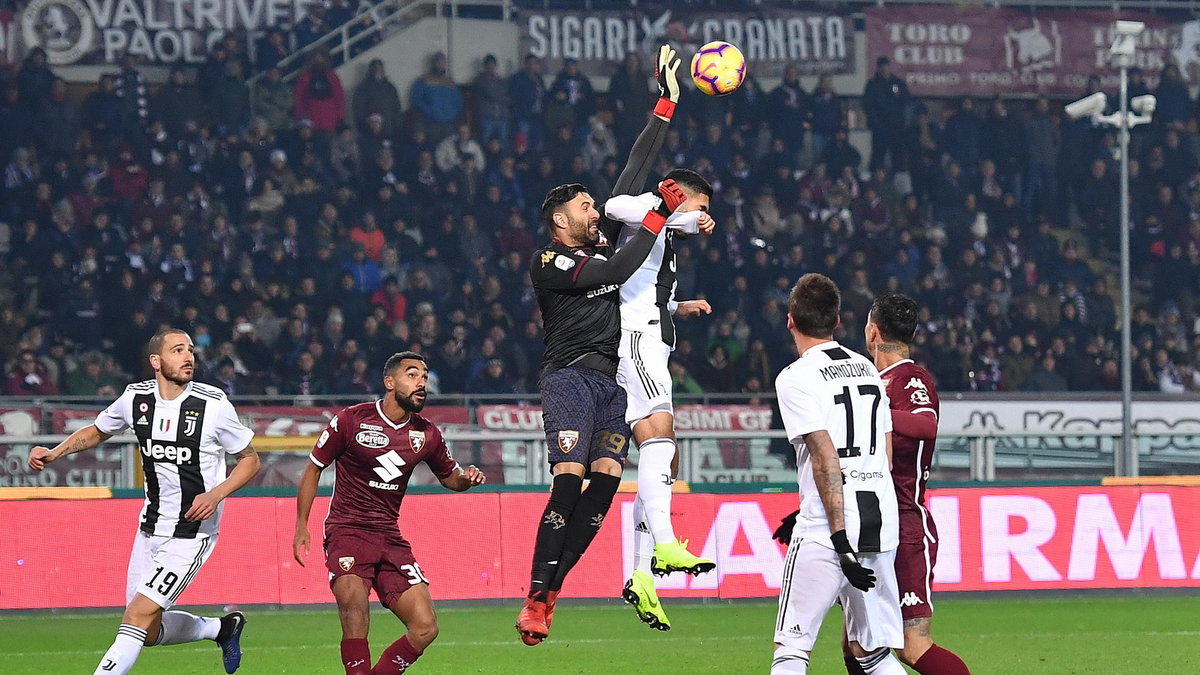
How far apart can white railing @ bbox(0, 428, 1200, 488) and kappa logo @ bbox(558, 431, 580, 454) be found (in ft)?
20.1

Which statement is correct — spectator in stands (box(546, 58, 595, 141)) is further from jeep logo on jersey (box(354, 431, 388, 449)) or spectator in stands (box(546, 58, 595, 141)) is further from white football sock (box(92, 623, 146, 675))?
white football sock (box(92, 623, 146, 675))

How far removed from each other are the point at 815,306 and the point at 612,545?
7631mm

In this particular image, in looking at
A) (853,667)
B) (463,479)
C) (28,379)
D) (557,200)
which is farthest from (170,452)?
(28,379)

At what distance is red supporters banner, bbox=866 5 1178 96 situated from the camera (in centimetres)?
2569

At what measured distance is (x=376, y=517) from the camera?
888 cm

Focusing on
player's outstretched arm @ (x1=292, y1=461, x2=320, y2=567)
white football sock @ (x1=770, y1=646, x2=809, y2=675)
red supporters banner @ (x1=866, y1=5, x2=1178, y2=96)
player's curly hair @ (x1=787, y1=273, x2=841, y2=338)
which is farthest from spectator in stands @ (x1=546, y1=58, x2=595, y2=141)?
white football sock @ (x1=770, y1=646, x2=809, y2=675)

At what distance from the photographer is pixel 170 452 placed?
8.88 m

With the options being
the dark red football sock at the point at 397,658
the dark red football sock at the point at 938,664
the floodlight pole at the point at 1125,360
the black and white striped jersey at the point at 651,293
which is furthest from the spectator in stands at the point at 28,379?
the dark red football sock at the point at 938,664

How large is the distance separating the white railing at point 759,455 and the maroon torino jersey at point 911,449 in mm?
6569

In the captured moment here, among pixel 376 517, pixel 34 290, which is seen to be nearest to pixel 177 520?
pixel 376 517

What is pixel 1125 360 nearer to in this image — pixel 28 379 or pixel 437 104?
pixel 437 104

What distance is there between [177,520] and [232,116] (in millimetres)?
13551

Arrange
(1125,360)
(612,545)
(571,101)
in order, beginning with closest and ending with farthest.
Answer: (612,545), (1125,360), (571,101)

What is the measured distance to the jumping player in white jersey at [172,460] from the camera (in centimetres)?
875
